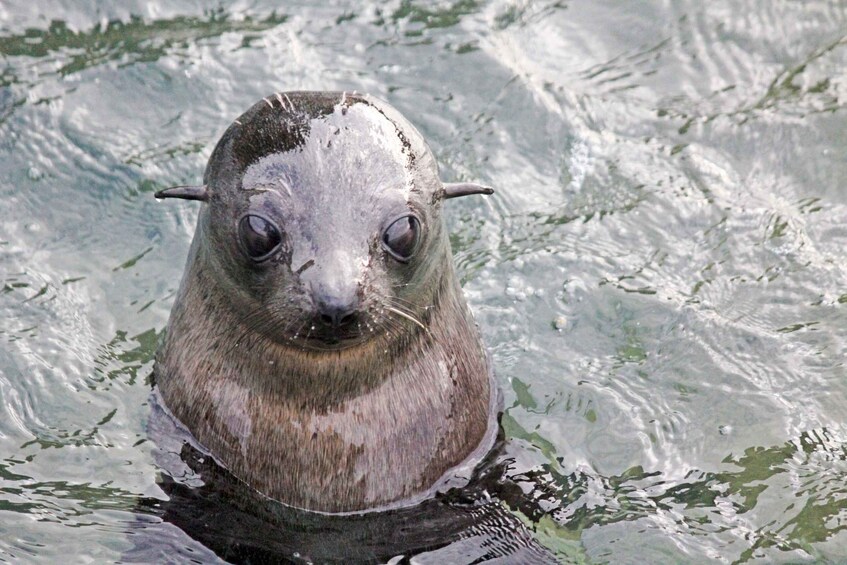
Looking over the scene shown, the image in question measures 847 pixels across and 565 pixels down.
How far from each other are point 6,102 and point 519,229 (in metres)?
3.22

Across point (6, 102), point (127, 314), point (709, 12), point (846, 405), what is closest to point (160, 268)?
point (127, 314)

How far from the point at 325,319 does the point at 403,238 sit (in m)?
0.53

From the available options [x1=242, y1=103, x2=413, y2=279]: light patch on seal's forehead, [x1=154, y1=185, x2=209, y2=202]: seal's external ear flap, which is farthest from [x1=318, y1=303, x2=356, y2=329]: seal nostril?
[x1=154, y1=185, x2=209, y2=202]: seal's external ear flap

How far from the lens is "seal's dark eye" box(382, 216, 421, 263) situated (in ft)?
16.5

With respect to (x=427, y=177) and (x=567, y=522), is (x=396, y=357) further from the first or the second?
(x=567, y=522)

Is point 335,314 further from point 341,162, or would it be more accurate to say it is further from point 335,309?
point 341,162

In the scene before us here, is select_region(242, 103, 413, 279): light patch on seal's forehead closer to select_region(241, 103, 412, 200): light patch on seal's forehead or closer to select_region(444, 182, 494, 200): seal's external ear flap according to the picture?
select_region(241, 103, 412, 200): light patch on seal's forehead

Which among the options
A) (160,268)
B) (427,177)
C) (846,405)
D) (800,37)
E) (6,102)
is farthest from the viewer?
(800,37)

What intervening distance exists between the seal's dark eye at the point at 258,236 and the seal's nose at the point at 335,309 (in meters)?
0.40

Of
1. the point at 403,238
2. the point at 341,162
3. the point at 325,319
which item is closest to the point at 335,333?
the point at 325,319

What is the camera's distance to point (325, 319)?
4.73 meters

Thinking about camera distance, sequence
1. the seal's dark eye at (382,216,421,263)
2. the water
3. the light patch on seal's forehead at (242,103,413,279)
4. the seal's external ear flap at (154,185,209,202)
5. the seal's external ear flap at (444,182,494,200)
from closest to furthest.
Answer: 1. the light patch on seal's forehead at (242,103,413,279)
2. the seal's dark eye at (382,216,421,263)
3. the seal's external ear flap at (154,185,209,202)
4. the seal's external ear flap at (444,182,494,200)
5. the water

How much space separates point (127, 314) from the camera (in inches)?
275

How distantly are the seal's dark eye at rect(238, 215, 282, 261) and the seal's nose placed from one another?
403 millimetres
